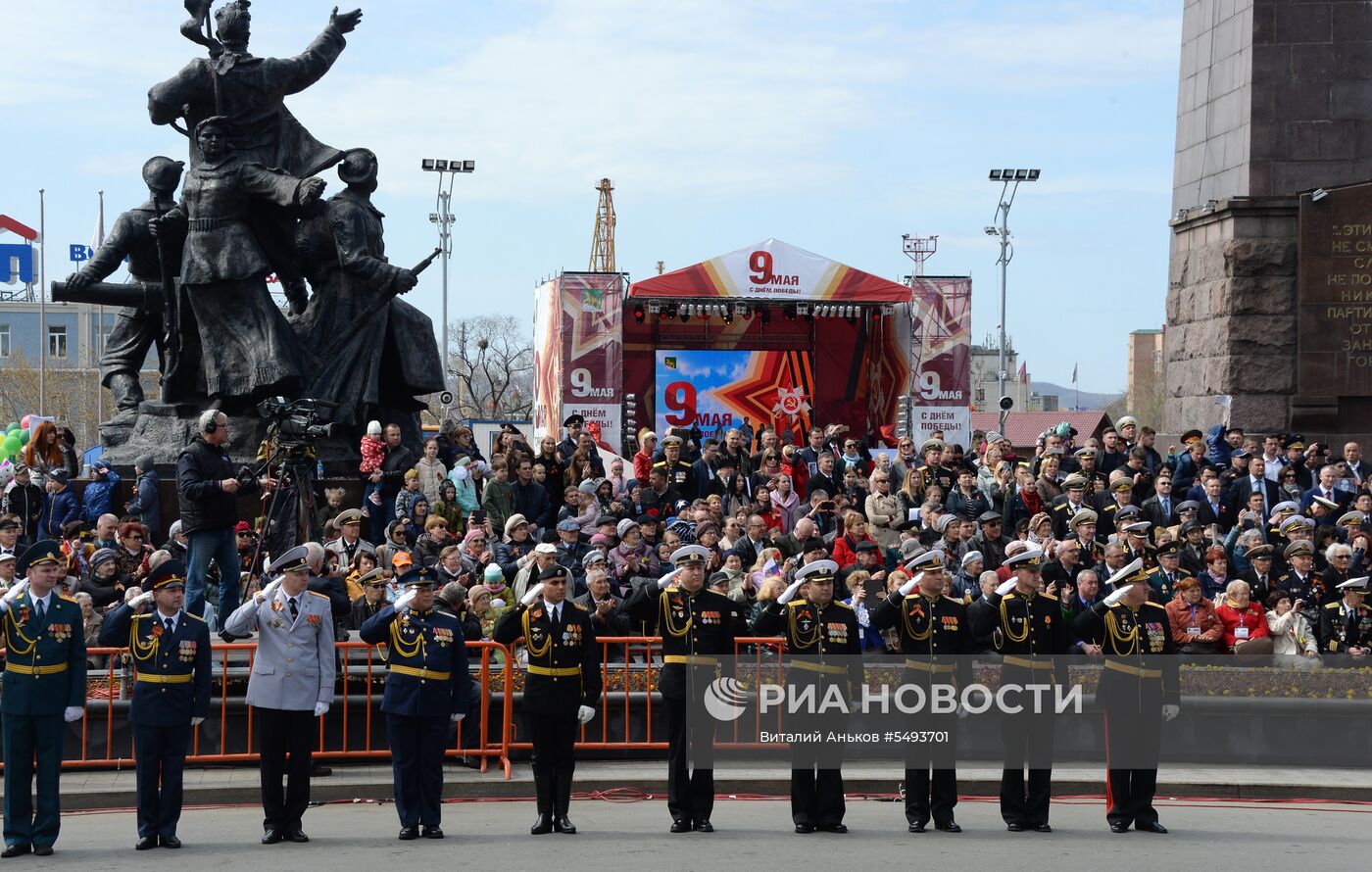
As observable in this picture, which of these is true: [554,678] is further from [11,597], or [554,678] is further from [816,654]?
[11,597]

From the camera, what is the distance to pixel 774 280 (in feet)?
95.3

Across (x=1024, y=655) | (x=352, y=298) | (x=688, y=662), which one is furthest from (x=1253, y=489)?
(x=352, y=298)

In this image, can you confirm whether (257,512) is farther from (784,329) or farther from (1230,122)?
(784,329)

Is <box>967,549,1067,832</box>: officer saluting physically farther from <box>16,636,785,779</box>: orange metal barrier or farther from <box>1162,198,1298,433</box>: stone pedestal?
<box>1162,198,1298,433</box>: stone pedestal

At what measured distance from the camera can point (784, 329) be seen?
3125 cm

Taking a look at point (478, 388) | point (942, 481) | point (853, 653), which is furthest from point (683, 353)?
point (478, 388)

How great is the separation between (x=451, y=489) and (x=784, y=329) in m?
16.2

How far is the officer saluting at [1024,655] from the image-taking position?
33.7ft

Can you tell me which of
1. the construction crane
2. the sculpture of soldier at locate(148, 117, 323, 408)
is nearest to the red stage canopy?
the sculpture of soldier at locate(148, 117, 323, 408)

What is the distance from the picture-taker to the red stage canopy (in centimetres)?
2875

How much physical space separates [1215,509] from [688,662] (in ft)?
26.2

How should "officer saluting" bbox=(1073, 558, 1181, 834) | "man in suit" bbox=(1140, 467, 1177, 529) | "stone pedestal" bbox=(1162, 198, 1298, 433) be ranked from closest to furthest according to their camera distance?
"officer saluting" bbox=(1073, 558, 1181, 834) < "man in suit" bbox=(1140, 467, 1177, 529) < "stone pedestal" bbox=(1162, 198, 1298, 433)

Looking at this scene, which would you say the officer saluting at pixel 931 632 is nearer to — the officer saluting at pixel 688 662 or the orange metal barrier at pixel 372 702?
the officer saluting at pixel 688 662

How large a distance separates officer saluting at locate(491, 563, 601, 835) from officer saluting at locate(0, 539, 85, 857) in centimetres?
243
